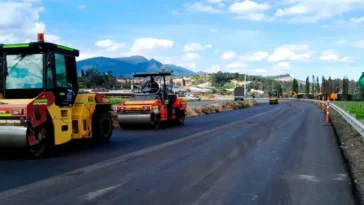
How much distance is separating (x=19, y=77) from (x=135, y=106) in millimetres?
8106

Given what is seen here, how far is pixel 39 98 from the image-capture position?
1020 centimetres

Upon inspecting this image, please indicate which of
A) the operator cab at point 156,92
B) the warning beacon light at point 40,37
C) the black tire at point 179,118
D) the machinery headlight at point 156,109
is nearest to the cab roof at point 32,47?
the warning beacon light at point 40,37

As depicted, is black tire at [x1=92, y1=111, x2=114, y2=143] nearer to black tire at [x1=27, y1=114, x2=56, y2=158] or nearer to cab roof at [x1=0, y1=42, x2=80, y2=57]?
black tire at [x1=27, y1=114, x2=56, y2=158]

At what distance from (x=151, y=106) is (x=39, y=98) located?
335 inches

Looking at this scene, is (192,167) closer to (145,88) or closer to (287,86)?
(145,88)

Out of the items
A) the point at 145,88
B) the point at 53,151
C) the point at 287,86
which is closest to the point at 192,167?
the point at 53,151

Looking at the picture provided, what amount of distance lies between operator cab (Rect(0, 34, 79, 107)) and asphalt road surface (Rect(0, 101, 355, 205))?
1.80m

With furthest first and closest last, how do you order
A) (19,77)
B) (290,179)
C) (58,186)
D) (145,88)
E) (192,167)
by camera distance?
(145,88)
(19,77)
(192,167)
(290,179)
(58,186)

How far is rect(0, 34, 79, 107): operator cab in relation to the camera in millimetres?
10680

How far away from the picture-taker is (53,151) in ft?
36.3

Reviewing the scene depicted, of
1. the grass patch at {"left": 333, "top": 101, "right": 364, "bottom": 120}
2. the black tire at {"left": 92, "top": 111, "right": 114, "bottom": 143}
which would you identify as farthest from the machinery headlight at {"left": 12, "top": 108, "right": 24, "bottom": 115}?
the grass patch at {"left": 333, "top": 101, "right": 364, "bottom": 120}

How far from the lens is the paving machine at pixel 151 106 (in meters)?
18.4

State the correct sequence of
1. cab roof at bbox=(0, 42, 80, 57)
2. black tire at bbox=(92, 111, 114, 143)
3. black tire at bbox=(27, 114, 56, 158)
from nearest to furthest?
black tire at bbox=(27, 114, 56, 158) → cab roof at bbox=(0, 42, 80, 57) → black tire at bbox=(92, 111, 114, 143)

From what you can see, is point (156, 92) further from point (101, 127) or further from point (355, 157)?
point (355, 157)
